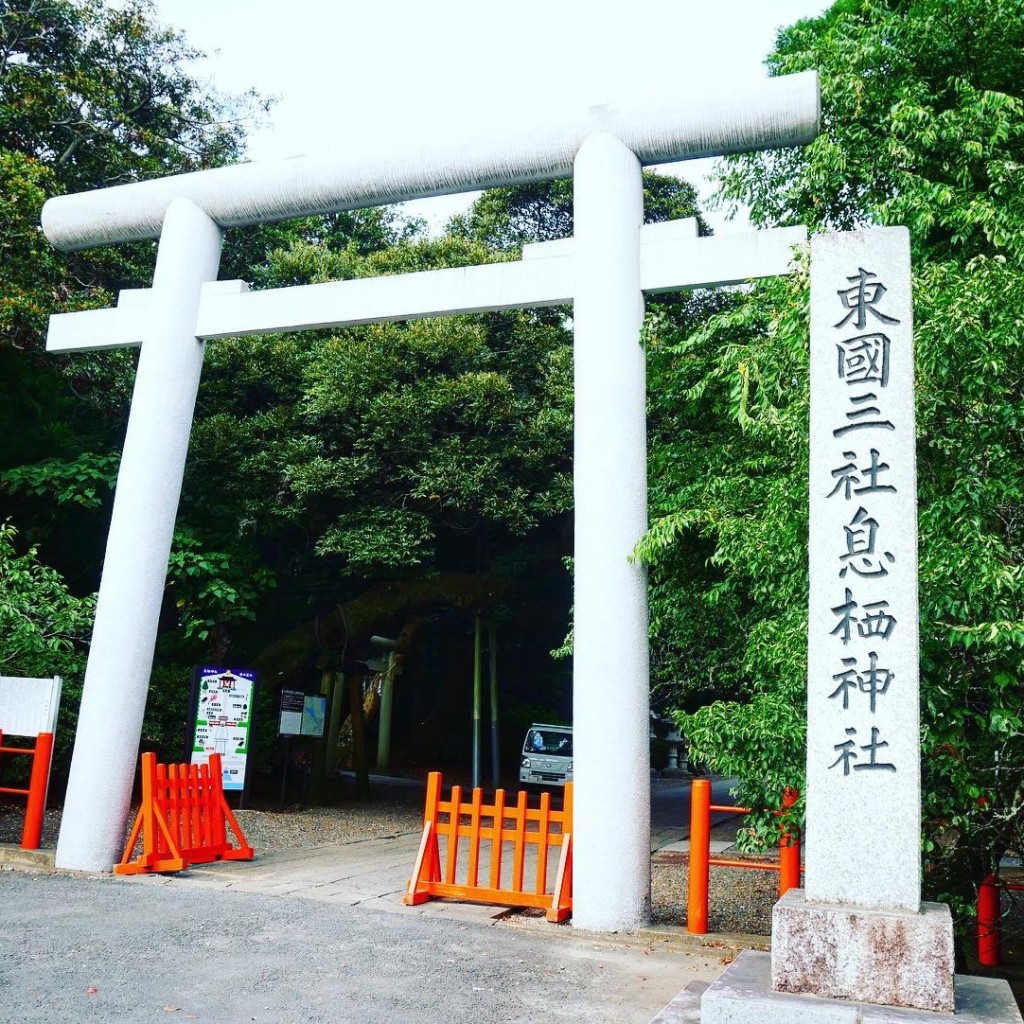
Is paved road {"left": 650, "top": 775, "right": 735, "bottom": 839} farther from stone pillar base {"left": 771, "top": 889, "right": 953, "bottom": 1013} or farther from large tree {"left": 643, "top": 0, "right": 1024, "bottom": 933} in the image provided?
stone pillar base {"left": 771, "top": 889, "right": 953, "bottom": 1013}

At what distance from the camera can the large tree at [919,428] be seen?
5.23m

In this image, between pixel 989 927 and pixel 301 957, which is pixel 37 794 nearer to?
pixel 301 957

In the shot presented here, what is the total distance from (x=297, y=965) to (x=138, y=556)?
414 cm

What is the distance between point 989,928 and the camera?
6520 mm

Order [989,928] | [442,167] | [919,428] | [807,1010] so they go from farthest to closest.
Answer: [442,167] < [989,928] < [919,428] < [807,1010]

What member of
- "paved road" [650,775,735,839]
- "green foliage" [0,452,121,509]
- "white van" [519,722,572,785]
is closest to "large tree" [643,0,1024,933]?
"paved road" [650,775,735,839]

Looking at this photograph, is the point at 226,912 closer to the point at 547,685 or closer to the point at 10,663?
→ the point at 10,663

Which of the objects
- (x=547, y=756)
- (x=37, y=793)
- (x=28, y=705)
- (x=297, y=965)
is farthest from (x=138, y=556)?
(x=547, y=756)

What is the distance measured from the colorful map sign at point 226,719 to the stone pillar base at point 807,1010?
8532mm

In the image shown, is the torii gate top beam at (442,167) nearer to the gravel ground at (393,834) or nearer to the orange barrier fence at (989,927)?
the orange barrier fence at (989,927)

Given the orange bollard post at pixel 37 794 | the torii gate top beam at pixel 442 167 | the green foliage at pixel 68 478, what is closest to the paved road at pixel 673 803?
the orange bollard post at pixel 37 794

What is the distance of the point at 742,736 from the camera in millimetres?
5629

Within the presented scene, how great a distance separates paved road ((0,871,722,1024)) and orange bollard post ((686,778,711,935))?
1.24 ft

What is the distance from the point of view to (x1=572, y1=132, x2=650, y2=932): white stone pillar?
6.95m
